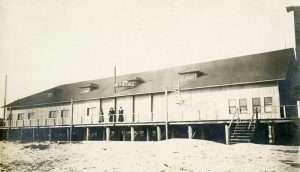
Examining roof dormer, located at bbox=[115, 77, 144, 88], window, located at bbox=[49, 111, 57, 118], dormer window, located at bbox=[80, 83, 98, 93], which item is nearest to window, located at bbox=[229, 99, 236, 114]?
roof dormer, located at bbox=[115, 77, 144, 88]

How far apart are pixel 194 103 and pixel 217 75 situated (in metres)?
2.93

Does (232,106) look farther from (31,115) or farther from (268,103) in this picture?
(31,115)

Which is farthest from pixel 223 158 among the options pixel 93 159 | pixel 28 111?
pixel 28 111

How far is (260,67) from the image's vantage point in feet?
76.0

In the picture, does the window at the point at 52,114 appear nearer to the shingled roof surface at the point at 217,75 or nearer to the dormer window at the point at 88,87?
the shingled roof surface at the point at 217,75

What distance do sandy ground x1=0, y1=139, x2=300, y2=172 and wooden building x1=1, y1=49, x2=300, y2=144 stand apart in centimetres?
261

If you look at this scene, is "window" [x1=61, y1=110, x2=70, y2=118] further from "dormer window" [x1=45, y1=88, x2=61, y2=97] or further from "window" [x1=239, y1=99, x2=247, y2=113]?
"window" [x1=239, y1=99, x2=247, y2=113]

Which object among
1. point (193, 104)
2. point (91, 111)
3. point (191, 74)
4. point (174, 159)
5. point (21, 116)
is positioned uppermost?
point (191, 74)

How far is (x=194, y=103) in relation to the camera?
24.4 metres

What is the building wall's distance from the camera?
70.8 feet

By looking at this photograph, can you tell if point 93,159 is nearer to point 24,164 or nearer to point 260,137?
point 24,164

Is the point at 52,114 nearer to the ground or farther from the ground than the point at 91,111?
nearer to the ground

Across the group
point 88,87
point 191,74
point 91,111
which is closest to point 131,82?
point 91,111

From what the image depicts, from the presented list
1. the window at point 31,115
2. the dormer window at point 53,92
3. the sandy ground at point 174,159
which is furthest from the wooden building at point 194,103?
the sandy ground at point 174,159
